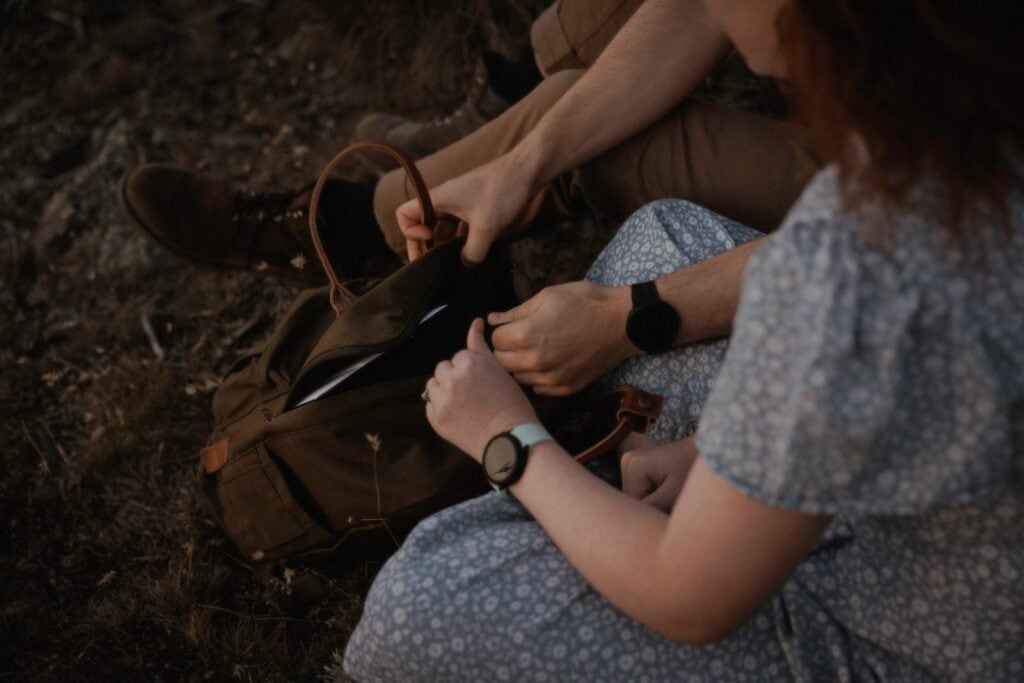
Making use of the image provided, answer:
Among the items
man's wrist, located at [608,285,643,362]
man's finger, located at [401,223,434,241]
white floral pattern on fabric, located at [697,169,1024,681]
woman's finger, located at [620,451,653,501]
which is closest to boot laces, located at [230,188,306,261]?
man's finger, located at [401,223,434,241]

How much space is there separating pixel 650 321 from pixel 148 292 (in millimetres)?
2393

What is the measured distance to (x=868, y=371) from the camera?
96 centimetres

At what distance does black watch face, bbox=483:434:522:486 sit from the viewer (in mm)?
1470

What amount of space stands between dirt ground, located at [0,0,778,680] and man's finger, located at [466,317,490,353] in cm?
91

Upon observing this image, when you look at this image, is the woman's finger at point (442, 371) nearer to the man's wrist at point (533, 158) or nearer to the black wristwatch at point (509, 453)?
the black wristwatch at point (509, 453)

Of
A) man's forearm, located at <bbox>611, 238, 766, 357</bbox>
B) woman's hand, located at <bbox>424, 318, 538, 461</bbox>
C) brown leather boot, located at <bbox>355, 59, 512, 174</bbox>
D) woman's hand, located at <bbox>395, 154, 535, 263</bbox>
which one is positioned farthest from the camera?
brown leather boot, located at <bbox>355, 59, 512, 174</bbox>

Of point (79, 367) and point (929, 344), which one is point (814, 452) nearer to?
point (929, 344)

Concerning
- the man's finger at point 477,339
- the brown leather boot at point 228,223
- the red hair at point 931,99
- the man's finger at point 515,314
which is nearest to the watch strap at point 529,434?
the man's finger at point 477,339

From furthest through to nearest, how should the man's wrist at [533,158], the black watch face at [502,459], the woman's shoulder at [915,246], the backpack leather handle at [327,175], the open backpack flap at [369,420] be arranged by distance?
the man's wrist at [533,158] → the backpack leather handle at [327,175] → the open backpack flap at [369,420] → the black watch face at [502,459] → the woman's shoulder at [915,246]

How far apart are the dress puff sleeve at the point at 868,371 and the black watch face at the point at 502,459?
52cm

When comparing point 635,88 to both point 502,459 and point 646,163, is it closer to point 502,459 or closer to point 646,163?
point 646,163

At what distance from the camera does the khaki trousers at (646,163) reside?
2.20 meters

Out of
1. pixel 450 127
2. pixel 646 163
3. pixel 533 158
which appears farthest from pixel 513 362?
pixel 450 127

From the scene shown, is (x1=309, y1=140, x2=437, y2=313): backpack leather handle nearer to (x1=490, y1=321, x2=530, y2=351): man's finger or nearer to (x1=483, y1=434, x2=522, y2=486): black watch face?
(x1=490, y1=321, x2=530, y2=351): man's finger
